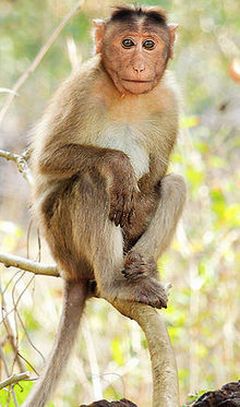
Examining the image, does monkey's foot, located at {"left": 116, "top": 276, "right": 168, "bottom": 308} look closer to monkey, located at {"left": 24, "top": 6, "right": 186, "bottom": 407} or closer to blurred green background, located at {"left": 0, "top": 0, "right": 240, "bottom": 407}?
monkey, located at {"left": 24, "top": 6, "right": 186, "bottom": 407}

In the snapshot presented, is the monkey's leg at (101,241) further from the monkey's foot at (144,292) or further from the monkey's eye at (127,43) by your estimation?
the monkey's eye at (127,43)

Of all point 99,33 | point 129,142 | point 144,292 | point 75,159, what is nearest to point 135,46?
point 99,33

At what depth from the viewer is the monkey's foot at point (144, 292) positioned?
14.5ft

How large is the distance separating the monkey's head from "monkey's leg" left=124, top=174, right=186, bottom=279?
685mm

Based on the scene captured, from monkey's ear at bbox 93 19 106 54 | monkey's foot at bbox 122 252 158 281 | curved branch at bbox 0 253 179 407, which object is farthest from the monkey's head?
curved branch at bbox 0 253 179 407

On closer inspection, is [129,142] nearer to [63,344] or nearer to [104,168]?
[104,168]

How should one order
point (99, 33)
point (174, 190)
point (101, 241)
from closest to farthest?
point (101, 241), point (99, 33), point (174, 190)

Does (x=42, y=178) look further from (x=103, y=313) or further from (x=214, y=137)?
(x=214, y=137)

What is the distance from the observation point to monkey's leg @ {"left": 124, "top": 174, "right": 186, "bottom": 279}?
485cm

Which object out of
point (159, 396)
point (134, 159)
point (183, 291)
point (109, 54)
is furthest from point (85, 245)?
point (183, 291)

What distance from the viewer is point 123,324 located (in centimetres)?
866

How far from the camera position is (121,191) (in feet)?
15.1

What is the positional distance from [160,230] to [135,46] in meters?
1.14

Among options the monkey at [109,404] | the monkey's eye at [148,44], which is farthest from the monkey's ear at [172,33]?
the monkey at [109,404]
